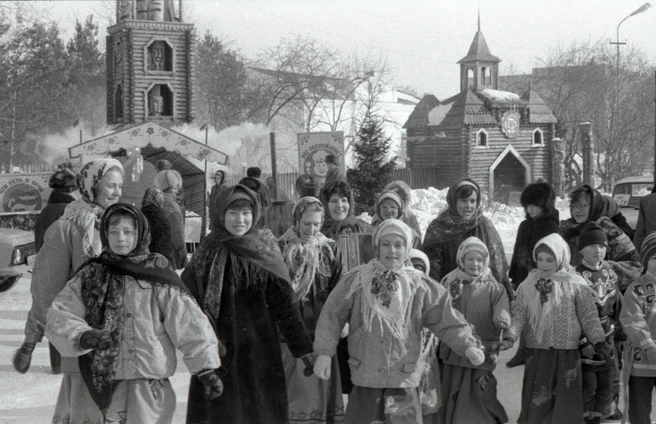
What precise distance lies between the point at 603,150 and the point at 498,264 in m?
41.6

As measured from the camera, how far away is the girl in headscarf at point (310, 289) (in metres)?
5.26

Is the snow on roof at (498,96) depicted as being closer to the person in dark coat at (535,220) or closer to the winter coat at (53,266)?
the person in dark coat at (535,220)

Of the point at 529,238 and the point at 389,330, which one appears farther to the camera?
the point at 529,238

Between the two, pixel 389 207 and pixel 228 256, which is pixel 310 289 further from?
pixel 389 207

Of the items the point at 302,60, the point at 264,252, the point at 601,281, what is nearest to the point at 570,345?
the point at 601,281

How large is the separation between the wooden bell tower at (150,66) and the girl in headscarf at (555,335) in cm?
3023

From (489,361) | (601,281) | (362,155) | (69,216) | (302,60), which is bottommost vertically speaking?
(489,361)

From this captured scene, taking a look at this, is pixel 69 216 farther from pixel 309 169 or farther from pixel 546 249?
pixel 309 169

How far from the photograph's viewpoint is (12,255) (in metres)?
12.2

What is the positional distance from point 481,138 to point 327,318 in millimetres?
37898

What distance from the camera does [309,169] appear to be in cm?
1104

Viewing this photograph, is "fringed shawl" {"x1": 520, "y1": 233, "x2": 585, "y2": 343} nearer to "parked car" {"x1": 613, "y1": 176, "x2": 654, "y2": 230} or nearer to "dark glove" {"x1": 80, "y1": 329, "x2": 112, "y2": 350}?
"dark glove" {"x1": 80, "y1": 329, "x2": 112, "y2": 350}

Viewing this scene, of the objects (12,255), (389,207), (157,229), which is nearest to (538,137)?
(12,255)

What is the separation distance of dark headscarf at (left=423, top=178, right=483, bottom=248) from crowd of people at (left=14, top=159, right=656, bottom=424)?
0.6 inches
